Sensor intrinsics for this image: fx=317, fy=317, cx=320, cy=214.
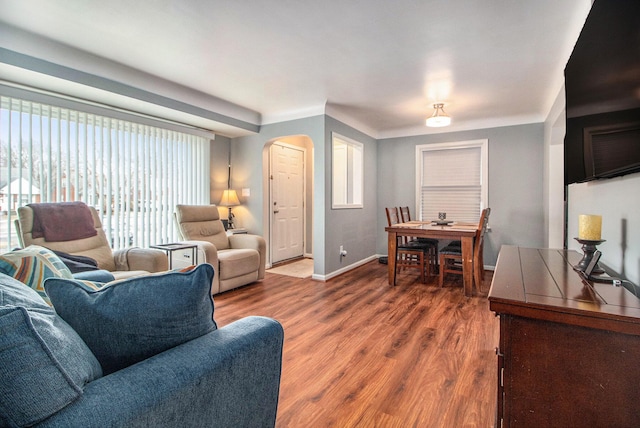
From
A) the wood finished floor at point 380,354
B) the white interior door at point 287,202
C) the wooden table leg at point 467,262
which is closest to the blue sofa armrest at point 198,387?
the wood finished floor at point 380,354

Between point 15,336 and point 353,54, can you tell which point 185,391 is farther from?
point 353,54

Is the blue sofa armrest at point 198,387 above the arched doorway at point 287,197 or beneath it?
beneath

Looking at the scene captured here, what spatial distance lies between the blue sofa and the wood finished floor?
0.72 metres

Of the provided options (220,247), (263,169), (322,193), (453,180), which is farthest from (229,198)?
(453,180)

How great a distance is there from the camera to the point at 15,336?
0.57 meters

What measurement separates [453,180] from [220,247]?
151 inches

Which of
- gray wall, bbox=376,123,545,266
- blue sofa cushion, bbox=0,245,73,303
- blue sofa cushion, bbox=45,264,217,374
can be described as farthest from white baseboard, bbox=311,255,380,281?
blue sofa cushion, bbox=45,264,217,374

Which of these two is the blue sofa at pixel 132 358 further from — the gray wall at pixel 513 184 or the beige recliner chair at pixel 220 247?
the gray wall at pixel 513 184

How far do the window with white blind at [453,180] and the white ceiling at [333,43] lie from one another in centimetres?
123

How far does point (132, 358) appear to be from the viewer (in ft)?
2.74

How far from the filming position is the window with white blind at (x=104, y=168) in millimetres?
2885

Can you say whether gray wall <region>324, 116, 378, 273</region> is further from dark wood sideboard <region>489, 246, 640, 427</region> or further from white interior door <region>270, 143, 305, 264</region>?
dark wood sideboard <region>489, 246, 640, 427</region>

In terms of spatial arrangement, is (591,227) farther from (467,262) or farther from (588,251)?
(467,262)

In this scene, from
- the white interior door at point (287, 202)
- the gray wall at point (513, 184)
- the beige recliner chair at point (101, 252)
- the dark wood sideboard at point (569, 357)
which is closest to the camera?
the dark wood sideboard at point (569, 357)
